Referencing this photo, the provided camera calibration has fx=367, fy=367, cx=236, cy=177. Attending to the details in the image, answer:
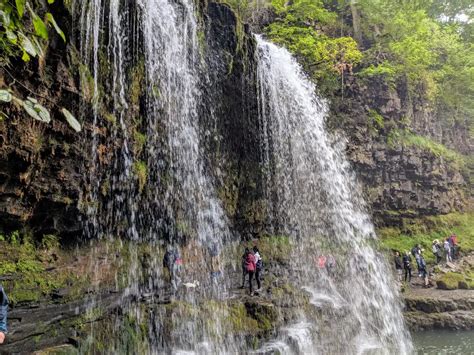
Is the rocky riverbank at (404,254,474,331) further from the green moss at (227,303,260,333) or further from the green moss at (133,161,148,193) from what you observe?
the green moss at (133,161,148,193)

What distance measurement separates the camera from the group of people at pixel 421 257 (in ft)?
53.3

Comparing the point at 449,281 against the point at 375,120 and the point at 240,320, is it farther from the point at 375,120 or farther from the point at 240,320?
the point at 240,320

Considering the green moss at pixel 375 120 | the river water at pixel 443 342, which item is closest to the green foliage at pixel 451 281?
the river water at pixel 443 342

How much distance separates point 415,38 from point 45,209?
21.0 m

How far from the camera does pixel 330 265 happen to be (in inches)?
604

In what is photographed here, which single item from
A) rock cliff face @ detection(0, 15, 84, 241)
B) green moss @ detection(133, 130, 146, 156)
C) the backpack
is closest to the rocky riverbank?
the backpack

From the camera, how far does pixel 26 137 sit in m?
7.45

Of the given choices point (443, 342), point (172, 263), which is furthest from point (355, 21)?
point (172, 263)

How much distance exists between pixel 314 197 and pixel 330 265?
3.28m

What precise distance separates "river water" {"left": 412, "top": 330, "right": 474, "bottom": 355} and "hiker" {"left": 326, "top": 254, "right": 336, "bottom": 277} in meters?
3.67

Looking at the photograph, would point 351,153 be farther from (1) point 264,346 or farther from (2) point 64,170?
(2) point 64,170

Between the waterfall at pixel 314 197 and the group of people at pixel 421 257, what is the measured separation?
28.2 inches

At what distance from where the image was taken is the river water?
432 inches

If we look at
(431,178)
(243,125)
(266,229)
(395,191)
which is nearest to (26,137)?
(243,125)
